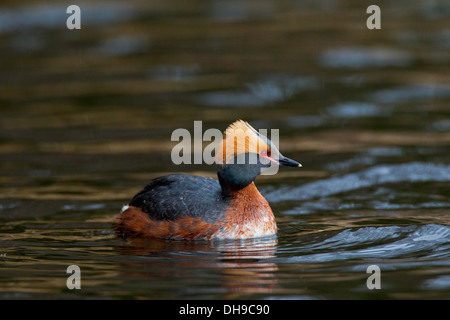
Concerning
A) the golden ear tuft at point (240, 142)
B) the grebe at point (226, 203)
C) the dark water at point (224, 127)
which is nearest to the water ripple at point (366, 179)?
the dark water at point (224, 127)

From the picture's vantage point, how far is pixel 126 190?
39.0 feet

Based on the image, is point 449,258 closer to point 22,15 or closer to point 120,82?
point 120,82

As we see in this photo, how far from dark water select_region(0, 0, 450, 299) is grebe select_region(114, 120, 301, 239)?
0.19m

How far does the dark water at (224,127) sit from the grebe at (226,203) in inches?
7.7

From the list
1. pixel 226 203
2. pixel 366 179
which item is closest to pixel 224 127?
pixel 366 179

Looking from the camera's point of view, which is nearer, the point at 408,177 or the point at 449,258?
the point at 449,258

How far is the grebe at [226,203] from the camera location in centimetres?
958

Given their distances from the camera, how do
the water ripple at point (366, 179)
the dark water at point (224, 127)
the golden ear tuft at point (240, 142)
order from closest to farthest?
the dark water at point (224, 127) → the golden ear tuft at point (240, 142) → the water ripple at point (366, 179)

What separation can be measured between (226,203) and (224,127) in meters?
4.87

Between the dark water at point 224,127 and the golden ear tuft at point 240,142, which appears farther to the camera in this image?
the golden ear tuft at point 240,142

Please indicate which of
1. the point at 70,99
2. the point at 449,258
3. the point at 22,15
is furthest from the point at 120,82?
the point at 449,258

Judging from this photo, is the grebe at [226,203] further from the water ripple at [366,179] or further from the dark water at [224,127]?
the water ripple at [366,179]

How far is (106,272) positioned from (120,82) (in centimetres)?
966
